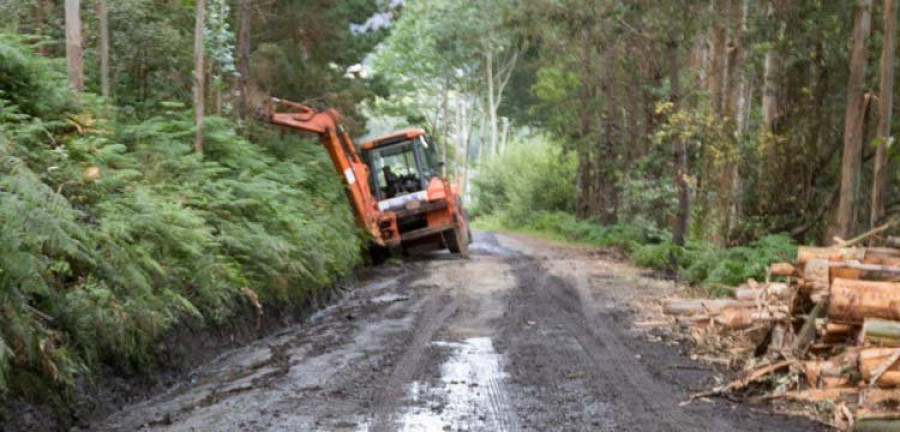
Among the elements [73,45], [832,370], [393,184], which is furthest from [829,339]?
[393,184]

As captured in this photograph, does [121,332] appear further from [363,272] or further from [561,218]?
[561,218]

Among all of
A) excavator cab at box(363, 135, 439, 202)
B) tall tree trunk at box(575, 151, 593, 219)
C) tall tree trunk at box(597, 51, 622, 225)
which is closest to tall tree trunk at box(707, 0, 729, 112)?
tall tree trunk at box(597, 51, 622, 225)

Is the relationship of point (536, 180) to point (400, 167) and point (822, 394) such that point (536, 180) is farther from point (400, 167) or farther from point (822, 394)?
point (822, 394)

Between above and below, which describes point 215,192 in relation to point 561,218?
above

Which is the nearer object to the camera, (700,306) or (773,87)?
(700,306)

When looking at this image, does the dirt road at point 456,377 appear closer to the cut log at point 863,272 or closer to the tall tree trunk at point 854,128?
the cut log at point 863,272

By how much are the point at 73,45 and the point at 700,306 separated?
9478 mm

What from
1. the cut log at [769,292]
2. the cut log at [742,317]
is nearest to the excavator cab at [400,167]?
the cut log at [769,292]

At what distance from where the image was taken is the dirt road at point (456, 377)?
8.31 meters

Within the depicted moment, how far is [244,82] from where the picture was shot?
69.7ft

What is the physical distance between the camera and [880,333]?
29.9 ft

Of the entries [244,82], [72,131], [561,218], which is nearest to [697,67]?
[561,218]

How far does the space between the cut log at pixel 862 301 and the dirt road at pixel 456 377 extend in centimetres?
146

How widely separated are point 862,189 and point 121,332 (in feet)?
63.8
